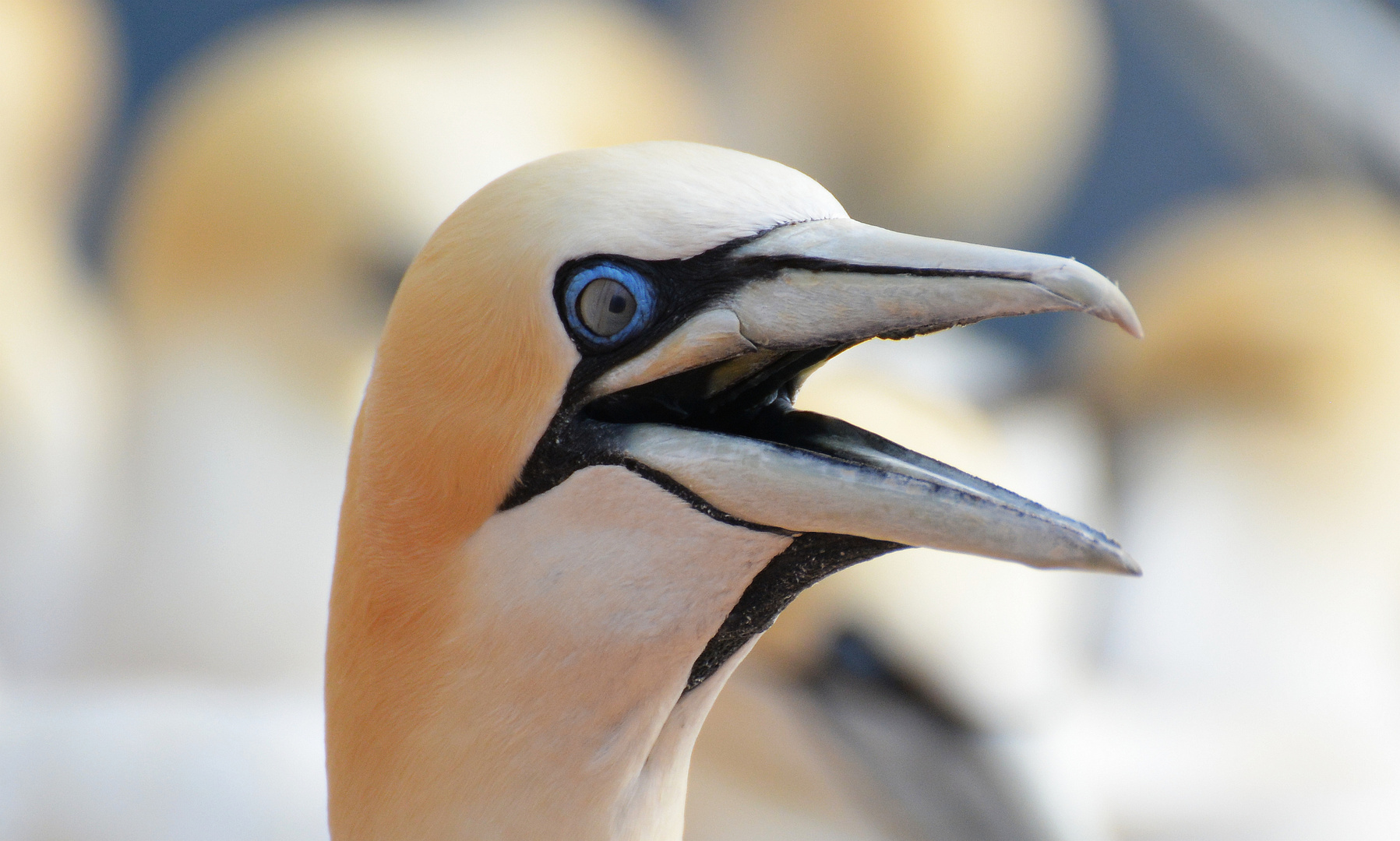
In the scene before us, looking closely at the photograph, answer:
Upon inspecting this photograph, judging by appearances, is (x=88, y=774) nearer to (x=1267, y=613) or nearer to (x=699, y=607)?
(x=699, y=607)

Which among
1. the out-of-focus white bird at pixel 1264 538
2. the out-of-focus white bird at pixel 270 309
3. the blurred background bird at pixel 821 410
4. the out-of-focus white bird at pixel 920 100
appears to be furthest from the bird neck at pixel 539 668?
the out-of-focus white bird at pixel 920 100

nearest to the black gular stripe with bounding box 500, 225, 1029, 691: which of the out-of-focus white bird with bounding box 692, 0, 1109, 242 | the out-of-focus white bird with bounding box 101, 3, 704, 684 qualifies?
the out-of-focus white bird with bounding box 101, 3, 704, 684

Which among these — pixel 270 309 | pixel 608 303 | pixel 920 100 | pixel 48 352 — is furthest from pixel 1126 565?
pixel 920 100

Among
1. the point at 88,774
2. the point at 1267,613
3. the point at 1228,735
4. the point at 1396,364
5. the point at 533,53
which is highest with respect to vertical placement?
the point at 533,53

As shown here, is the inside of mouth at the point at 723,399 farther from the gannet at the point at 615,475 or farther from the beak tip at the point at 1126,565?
the beak tip at the point at 1126,565

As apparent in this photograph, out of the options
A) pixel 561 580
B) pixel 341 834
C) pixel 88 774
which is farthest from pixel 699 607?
pixel 88 774

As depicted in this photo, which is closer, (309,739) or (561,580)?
(561,580)

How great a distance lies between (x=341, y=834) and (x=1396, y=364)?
3.15 m

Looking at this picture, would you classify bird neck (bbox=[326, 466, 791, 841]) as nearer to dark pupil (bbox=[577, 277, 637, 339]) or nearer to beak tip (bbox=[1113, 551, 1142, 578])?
dark pupil (bbox=[577, 277, 637, 339])

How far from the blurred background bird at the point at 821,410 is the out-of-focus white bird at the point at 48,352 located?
0.01m

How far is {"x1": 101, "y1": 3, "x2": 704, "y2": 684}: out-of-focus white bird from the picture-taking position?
9.52 feet

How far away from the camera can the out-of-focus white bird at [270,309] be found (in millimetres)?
2900

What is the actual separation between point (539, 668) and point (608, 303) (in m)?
0.27

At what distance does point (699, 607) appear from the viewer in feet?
3.10
